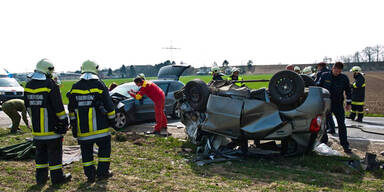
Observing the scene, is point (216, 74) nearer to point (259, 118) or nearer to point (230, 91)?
point (230, 91)

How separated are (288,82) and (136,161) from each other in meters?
2.96

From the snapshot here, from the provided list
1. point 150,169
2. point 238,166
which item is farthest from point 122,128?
point 238,166

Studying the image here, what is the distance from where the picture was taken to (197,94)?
6.07m

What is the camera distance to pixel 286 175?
15.3 feet

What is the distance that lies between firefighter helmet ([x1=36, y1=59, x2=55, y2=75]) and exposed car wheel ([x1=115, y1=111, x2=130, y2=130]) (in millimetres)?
4427

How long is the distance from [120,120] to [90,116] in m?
4.52

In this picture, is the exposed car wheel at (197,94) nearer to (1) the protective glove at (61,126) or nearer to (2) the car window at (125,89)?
(1) the protective glove at (61,126)

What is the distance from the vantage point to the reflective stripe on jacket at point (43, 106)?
4305mm

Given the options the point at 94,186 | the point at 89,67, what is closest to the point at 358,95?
the point at 89,67

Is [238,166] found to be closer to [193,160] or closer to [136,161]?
[193,160]

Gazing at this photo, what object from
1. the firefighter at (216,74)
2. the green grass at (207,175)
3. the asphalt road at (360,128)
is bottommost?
the asphalt road at (360,128)

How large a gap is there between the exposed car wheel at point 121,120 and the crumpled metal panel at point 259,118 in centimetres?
450

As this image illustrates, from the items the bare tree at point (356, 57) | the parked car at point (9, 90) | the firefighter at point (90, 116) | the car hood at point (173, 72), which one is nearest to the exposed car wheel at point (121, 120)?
the car hood at point (173, 72)

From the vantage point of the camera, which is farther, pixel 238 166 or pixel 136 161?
pixel 136 161
